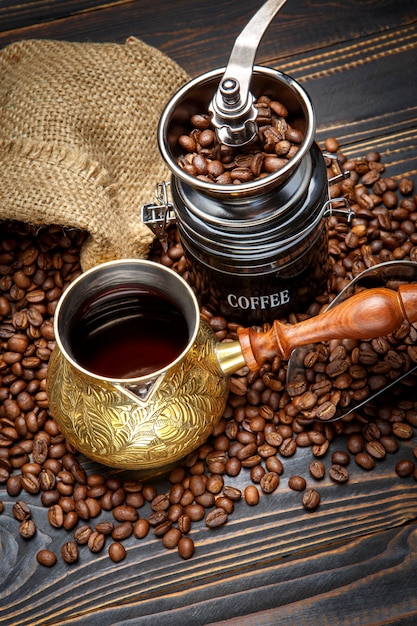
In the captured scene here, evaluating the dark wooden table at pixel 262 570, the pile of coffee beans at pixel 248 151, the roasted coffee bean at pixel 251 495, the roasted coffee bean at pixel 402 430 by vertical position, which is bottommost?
the dark wooden table at pixel 262 570

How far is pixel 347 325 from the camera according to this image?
1.28 metres

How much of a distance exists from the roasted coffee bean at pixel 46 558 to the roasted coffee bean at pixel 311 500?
44cm

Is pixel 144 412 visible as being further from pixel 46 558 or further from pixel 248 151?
pixel 248 151

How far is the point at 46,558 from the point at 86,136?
768 mm

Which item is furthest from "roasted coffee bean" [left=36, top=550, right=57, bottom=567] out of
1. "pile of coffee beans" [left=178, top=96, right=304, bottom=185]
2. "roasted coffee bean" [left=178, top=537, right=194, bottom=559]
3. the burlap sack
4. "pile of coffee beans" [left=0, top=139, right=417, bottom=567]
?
"pile of coffee beans" [left=178, top=96, right=304, bottom=185]

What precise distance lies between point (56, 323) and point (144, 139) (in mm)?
541

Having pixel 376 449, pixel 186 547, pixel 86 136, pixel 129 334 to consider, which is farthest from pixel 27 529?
pixel 86 136

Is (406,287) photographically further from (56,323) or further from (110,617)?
(110,617)

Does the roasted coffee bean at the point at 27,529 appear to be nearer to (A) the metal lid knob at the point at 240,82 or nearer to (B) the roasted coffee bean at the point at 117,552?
(B) the roasted coffee bean at the point at 117,552

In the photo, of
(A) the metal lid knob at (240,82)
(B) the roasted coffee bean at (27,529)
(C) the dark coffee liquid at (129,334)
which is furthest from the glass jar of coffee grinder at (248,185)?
(B) the roasted coffee bean at (27,529)

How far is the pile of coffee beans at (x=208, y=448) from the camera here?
4.75 feet

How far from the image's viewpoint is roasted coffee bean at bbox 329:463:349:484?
1.45 metres

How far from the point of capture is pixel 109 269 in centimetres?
134

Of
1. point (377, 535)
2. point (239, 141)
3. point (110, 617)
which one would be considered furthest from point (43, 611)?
point (239, 141)
